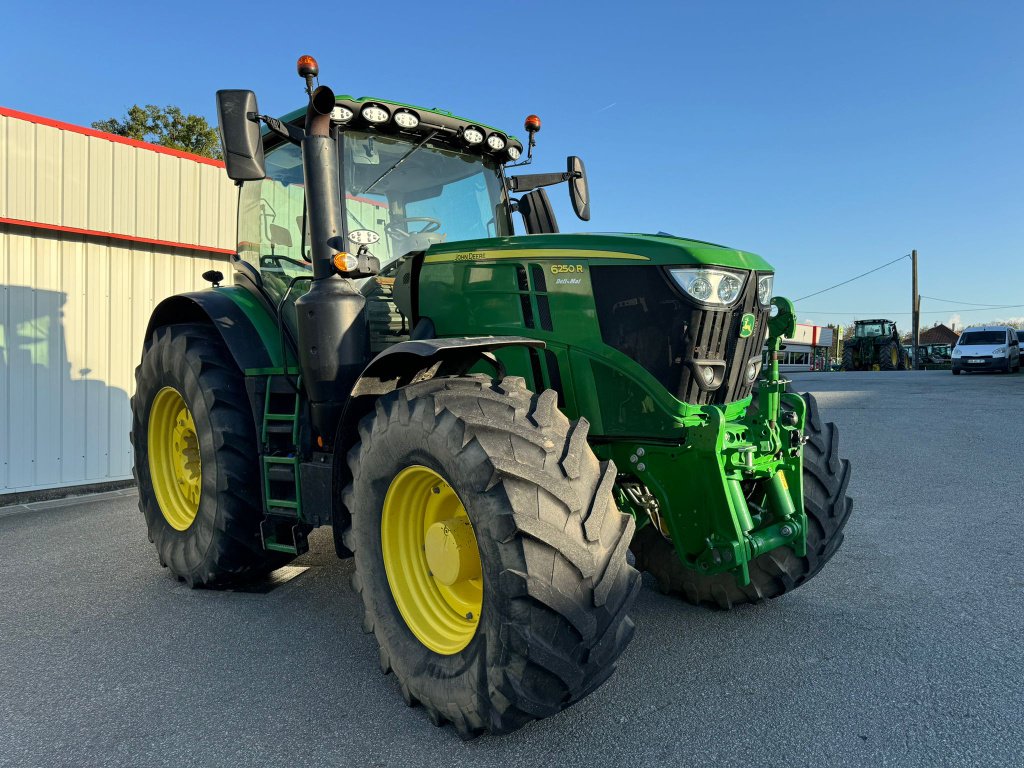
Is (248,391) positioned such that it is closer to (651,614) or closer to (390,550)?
(390,550)

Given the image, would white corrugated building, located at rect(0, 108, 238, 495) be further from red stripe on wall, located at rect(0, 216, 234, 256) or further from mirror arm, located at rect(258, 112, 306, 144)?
mirror arm, located at rect(258, 112, 306, 144)

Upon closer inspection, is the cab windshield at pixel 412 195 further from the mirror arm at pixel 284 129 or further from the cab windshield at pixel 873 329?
the cab windshield at pixel 873 329

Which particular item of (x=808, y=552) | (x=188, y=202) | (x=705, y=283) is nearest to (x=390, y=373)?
(x=705, y=283)

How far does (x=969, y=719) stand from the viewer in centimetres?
254

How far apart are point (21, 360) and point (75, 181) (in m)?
1.85

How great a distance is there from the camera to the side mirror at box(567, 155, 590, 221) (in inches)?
167

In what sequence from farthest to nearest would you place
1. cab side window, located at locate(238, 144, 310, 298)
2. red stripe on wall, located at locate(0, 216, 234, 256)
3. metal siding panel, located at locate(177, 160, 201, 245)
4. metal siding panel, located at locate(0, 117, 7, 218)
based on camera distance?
1. metal siding panel, located at locate(177, 160, 201, 245)
2. red stripe on wall, located at locate(0, 216, 234, 256)
3. metal siding panel, located at locate(0, 117, 7, 218)
4. cab side window, located at locate(238, 144, 310, 298)

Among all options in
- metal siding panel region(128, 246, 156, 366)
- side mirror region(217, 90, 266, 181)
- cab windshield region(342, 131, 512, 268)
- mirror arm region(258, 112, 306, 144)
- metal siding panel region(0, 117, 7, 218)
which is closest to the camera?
side mirror region(217, 90, 266, 181)

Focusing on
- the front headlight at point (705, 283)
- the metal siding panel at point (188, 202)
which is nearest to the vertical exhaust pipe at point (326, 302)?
the front headlight at point (705, 283)

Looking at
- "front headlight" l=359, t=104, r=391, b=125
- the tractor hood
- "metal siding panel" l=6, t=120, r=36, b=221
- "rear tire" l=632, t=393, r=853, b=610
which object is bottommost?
"rear tire" l=632, t=393, r=853, b=610

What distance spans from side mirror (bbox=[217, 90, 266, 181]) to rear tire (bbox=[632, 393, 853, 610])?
8.26 ft

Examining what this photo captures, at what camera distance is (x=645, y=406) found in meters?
2.92

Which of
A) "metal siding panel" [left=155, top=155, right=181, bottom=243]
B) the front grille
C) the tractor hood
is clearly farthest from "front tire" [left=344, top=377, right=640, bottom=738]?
"metal siding panel" [left=155, top=155, right=181, bottom=243]

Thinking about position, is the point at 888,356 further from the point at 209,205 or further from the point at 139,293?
the point at 139,293
